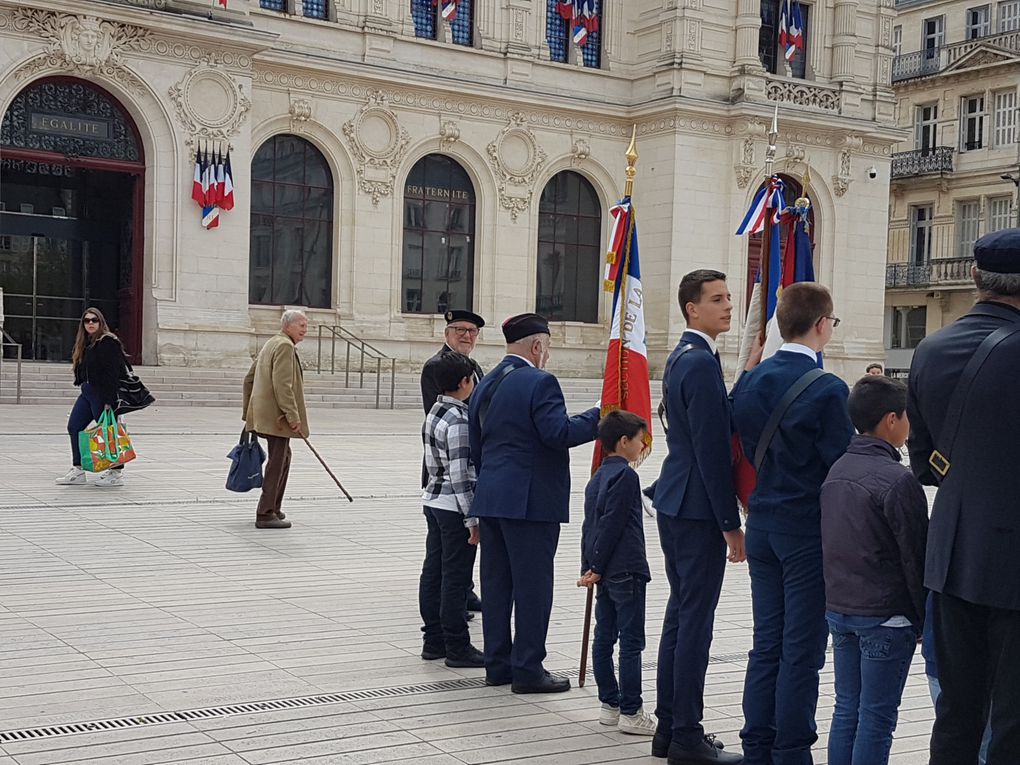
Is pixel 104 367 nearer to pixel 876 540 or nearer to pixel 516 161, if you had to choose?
pixel 876 540

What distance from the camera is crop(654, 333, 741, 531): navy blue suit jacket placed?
5.39 metres

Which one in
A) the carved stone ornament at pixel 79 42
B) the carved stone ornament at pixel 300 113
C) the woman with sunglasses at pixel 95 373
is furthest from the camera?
the carved stone ornament at pixel 300 113

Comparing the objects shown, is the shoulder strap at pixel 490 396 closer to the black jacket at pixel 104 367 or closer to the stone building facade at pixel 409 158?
the black jacket at pixel 104 367

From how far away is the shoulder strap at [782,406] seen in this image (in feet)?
16.9

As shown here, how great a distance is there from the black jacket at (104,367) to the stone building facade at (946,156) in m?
37.0

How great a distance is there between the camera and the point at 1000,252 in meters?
4.25

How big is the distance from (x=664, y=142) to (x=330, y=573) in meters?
26.4

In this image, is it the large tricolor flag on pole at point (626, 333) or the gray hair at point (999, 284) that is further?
the large tricolor flag on pole at point (626, 333)

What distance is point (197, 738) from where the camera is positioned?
18.4 ft

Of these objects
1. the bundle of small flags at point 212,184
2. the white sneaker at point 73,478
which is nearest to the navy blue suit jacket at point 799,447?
the white sneaker at point 73,478

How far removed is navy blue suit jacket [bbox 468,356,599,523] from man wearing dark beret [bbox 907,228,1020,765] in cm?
226

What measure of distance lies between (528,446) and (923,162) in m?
44.8

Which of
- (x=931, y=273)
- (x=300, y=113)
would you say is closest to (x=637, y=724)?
(x=300, y=113)

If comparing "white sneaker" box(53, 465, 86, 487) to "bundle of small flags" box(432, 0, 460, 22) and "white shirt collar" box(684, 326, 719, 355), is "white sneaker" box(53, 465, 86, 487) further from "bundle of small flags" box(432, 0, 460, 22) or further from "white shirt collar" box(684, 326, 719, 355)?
"bundle of small flags" box(432, 0, 460, 22)
